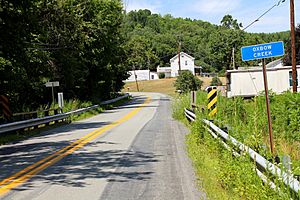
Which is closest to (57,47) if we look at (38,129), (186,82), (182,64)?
(38,129)

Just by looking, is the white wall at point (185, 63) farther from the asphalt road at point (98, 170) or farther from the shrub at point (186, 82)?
the asphalt road at point (98, 170)

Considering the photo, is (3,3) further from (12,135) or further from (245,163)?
(245,163)

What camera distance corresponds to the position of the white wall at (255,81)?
4203 centimetres

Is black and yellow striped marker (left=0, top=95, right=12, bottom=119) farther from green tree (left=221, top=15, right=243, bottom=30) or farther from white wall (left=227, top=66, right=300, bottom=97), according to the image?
green tree (left=221, top=15, right=243, bottom=30)

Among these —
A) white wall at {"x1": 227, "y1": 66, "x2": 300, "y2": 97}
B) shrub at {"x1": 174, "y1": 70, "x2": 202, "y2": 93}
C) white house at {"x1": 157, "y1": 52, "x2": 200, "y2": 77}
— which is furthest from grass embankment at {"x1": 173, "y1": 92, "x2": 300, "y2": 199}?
white house at {"x1": 157, "y1": 52, "x2": 200, "y2": 77}

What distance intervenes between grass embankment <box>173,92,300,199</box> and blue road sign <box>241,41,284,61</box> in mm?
1207

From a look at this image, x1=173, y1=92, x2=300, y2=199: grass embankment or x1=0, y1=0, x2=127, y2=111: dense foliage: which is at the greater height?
x1=0, y1=0, x2=127, y2=111: dense foliage

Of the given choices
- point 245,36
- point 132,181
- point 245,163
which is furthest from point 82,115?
point 245,36

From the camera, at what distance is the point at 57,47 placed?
33.7 metres

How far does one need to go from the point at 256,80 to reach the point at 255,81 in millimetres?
190

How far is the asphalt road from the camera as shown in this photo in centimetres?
738

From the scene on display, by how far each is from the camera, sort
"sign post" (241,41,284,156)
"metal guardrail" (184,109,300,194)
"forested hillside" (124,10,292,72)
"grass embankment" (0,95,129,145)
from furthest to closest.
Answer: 1. "forested hillside" (124,10,292,72)
2. "grass embankment" (0,95,129,145)
3. "sign post" (241,41,284,156)
4. "metal guardrail" (184,109,300,194)

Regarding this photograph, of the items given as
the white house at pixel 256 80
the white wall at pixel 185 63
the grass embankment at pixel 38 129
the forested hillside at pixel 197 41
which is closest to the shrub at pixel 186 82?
the white house at pixel 256 80

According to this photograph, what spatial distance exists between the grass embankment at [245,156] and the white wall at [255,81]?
79.5 feet
